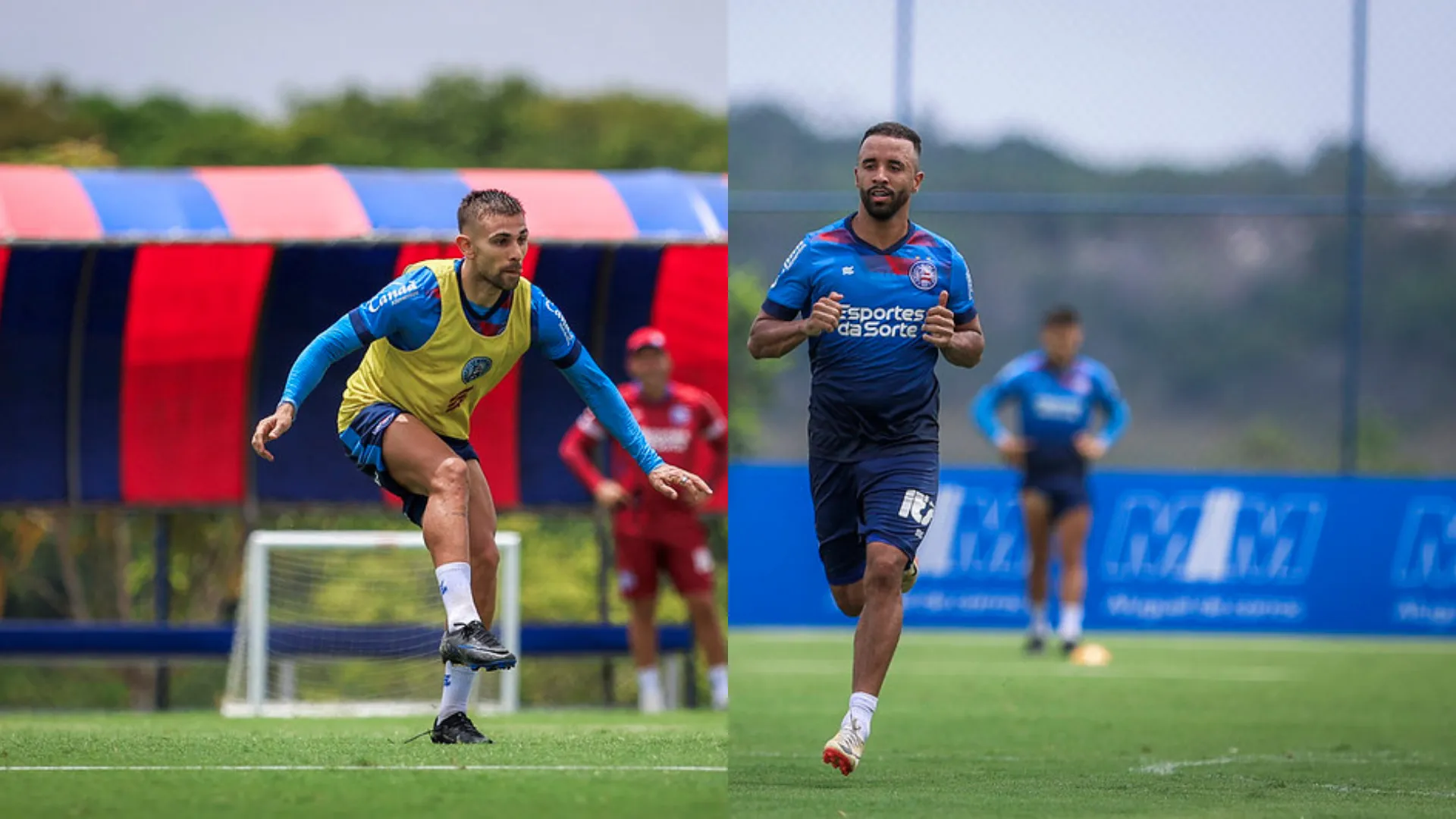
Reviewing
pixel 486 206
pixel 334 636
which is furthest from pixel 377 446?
pixel 334 636

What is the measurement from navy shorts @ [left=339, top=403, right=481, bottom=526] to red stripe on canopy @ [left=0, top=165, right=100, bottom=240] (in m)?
3.84

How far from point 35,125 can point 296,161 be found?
5553mm

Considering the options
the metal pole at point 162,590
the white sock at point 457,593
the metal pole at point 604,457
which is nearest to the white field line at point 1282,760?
the white sock at point 457,593

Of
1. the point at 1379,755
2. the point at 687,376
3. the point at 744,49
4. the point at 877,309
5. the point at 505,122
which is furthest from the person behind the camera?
the point at 505,122

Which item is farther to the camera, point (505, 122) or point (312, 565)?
point (505, 122)

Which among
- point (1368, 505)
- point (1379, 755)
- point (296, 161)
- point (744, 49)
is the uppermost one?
point (296, 161)

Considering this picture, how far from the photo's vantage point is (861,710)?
269 inches

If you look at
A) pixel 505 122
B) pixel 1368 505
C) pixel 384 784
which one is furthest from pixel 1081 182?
pixel 505 122

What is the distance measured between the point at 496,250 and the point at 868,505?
1.62m

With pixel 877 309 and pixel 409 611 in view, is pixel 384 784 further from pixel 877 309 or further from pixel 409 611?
pixel 409 611

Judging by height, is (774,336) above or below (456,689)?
above

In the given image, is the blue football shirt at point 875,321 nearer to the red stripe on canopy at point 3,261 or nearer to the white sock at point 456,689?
the white sock at point 456,689

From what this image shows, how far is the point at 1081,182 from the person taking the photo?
90.8 feet

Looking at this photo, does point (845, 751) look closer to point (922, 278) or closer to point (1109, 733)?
point (922, 278)
